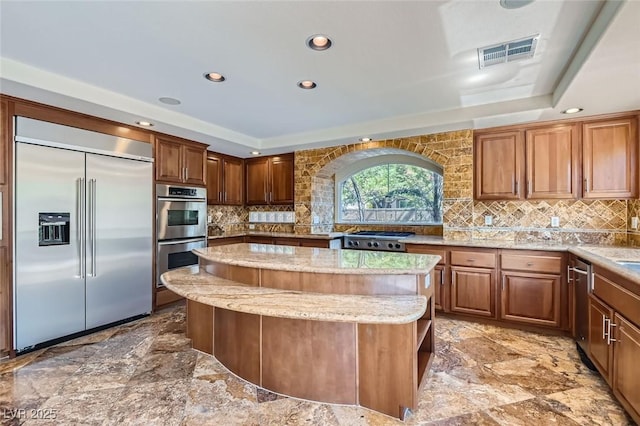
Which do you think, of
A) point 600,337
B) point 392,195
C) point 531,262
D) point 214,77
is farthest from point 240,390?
point 392,195

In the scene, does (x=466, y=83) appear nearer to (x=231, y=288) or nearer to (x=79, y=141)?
(x=231, y=288)

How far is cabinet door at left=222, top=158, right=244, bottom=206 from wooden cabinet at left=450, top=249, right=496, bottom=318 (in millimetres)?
3776

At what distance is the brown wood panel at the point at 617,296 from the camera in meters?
1.88

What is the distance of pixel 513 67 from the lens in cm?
263

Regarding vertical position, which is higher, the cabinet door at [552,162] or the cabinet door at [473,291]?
the cabinet door at [552,162]

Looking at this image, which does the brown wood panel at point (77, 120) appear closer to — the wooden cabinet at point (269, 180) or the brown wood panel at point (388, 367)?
the wooden cabinet at point (269, 180)

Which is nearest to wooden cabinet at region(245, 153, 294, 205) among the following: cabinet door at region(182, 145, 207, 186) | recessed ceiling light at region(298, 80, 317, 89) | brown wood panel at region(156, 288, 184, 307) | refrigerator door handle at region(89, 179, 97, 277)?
cabinet door at region(182, 145, 207, 186)

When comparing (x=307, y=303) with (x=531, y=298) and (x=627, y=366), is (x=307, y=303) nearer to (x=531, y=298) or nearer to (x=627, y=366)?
(x=627, y=366)

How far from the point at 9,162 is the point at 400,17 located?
3442mm

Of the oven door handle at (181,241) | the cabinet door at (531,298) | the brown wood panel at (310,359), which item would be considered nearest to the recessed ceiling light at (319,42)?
the brown wood panel at (310,359)

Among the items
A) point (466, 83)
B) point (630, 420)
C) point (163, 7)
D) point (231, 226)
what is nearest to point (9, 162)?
point (163, 7)

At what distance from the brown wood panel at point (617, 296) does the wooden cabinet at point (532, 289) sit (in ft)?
2.63

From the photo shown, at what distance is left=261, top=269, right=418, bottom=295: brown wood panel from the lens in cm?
211

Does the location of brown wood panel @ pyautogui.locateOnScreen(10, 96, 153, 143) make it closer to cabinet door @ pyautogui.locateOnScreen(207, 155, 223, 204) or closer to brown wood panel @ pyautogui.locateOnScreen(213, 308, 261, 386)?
cabinet door @ pyautogui.locateOnScreen(207, 155, 223, 204)
